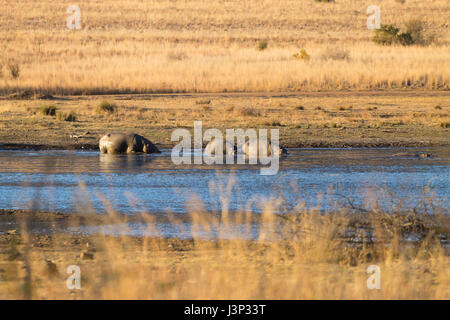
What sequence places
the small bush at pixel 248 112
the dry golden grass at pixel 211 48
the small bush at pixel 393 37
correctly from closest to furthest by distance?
the small bush at pixel 248 112 < the dry golden grass at pixel 211 48 < the small bush at pixel 393 37

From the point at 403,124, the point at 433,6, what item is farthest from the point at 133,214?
Result: the point at 433,6

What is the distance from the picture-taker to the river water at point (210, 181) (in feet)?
38.3

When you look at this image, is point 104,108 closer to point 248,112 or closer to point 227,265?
point 248,112

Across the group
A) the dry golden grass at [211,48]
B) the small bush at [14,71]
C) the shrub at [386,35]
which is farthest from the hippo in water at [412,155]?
the shrub at [386,35]

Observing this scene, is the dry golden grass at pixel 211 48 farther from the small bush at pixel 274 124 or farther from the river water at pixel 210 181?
the river water at pixel 210 181

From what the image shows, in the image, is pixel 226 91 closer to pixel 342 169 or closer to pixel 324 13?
pixel 342 169

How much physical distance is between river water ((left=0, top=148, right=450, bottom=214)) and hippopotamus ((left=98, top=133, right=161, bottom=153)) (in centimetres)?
37

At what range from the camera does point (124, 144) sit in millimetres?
17828

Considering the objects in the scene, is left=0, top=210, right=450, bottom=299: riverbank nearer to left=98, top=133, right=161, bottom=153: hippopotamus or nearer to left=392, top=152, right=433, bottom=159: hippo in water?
left=98, top=133, right=161, bottom=153: hippopotamus

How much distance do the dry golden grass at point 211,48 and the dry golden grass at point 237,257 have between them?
26.5m

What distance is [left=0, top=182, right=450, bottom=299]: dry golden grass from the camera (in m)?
6.66

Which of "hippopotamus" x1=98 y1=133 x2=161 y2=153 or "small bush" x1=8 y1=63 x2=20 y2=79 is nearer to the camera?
"hippopotamus" x1=98 y1=133 x2=161 y2=153

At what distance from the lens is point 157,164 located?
1619 cm

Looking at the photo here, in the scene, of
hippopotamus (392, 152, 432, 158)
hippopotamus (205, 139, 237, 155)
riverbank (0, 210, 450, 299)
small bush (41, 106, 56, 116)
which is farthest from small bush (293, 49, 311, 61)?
riverbank (0, 210, 450, 299)
